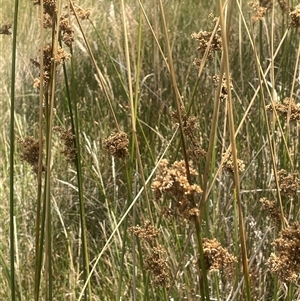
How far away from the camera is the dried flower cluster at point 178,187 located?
0.46 m

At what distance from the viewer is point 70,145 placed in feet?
2.42

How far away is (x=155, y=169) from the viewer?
0.75 m

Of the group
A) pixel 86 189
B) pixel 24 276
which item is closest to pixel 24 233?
pixel 24 276

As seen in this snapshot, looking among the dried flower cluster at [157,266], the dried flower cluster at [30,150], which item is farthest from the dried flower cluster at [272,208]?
the dried flower cluster at [30,150]

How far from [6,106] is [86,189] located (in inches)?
26.3

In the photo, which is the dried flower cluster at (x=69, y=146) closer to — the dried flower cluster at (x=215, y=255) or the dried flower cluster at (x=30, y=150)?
the dried flower cluster at (x=30, y=150)

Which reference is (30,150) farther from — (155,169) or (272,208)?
(272,208)

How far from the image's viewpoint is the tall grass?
1.85 feet

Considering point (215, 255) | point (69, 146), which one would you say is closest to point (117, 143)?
point (69, 146)

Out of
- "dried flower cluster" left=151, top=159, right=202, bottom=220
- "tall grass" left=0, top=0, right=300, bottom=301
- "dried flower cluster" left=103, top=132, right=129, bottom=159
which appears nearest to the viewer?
"dried flower cluster" left=151, top=159, right=202, bottom=220

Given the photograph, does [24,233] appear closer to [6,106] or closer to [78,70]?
[6,106]

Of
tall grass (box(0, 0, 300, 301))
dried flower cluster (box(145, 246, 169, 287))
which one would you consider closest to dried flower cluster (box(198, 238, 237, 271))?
tall grass (box(0, 0, 300, 301))

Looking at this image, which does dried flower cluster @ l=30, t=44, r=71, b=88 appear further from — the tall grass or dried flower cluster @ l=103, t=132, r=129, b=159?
dried flower cluster @ l=103, t=132, r=129, b=159

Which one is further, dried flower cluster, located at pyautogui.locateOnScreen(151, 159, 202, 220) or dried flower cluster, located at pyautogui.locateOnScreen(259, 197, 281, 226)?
dried flower cluster, located at pyautogui.locateOnScreen(259, 197, 281, 226)
